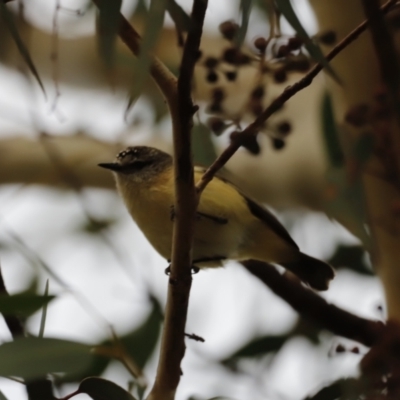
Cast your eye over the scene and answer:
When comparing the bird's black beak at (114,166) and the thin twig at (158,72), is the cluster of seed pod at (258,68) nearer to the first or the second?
the thin twig at (158,72)

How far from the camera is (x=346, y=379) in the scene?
1474 millimetres

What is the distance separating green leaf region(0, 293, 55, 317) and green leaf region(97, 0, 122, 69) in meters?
0.52

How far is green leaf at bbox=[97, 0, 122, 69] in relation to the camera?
3.49ft

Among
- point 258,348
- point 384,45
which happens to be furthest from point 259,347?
point 384,45

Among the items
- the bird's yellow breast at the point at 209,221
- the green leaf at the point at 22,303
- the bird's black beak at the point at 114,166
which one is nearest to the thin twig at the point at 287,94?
the green leaf at the point at 22,303

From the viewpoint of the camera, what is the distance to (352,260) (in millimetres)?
2545

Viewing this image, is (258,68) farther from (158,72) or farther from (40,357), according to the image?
(40,357)

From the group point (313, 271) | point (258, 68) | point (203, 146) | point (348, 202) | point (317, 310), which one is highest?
point (258, 68)

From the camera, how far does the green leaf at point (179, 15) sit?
3.69 feet

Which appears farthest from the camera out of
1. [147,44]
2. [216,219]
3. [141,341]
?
[141,341]

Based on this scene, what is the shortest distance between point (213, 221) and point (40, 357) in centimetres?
85

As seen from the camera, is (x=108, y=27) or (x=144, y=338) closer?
(x=108, y=27)

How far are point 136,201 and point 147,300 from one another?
33cm

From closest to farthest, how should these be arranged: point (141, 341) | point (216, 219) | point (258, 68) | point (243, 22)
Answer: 1. point (243, 22)
2. point (258, 68)
3. point (216, 219)
4. point (141, 341)
